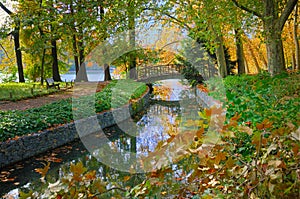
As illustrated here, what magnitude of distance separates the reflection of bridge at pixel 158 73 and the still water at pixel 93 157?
962 centimetres

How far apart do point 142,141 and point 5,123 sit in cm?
351

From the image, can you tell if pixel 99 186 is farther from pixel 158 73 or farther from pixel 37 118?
pixel 158 73

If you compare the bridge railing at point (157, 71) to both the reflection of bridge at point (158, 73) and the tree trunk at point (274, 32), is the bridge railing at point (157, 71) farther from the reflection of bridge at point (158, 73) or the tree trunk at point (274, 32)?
the tree trunk at point (274, 32)

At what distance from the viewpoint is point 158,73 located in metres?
21.9

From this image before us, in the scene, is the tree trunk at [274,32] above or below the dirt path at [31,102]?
above

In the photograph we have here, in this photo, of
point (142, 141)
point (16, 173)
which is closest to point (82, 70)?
point (142, 141)

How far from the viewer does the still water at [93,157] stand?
5.54 m

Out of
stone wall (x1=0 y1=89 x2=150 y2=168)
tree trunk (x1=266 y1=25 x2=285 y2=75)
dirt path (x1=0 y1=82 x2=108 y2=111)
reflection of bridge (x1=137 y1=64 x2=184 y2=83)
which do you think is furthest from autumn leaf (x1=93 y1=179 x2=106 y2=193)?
reflection of bridge (x1=137 y1=64 x2=184 y2=83)

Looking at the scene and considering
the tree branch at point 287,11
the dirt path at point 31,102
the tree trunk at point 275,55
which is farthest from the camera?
the dirt path at point 31,102

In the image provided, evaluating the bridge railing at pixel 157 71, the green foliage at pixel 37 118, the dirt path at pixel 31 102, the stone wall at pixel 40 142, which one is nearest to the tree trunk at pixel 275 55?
the green foliage at pixel 37 118

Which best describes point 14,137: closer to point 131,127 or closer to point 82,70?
point 131,127

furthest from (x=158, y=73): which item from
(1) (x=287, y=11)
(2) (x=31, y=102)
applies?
(1) (x=287, y=11)

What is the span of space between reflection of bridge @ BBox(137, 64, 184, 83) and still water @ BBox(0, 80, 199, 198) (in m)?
9.62

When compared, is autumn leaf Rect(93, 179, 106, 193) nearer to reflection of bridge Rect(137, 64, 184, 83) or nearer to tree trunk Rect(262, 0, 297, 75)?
tree trunk Rect(262, 0, 297, 75)
